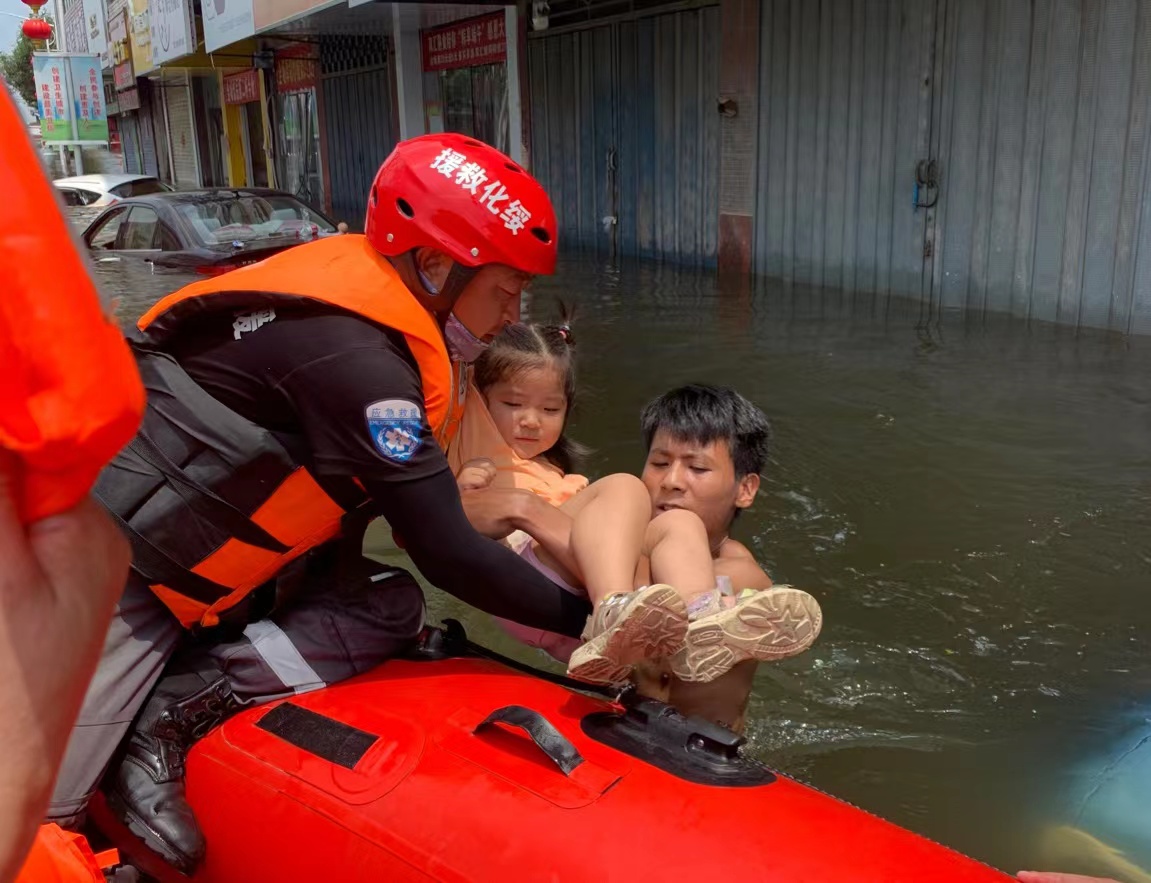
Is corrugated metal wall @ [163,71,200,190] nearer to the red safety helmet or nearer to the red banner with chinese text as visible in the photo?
the red banner with chinese text

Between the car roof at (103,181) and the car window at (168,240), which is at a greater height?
the car roof at (103,181)

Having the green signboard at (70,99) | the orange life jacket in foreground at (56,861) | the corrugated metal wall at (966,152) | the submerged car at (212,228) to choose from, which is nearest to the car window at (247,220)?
the submerged car at (212,228)

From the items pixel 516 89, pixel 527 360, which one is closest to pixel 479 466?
pixel 527 360

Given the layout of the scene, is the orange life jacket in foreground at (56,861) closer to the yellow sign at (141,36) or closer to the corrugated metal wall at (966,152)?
the corrugated metal wall at (966,152)

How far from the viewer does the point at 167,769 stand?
2.31 meters

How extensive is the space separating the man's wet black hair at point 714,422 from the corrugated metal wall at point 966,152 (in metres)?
5.52

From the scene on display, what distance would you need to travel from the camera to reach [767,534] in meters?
5.05

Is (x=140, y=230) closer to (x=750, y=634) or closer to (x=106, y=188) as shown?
(x=106, y=188)

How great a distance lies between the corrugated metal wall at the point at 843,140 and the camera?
907 centimetres

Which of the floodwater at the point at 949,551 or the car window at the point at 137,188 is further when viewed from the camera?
the car window at the point at 137,188

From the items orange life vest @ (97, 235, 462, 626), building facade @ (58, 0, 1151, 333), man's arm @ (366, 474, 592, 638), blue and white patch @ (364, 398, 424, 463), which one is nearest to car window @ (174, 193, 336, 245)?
building facade @ (58, 0, 1151, 333)

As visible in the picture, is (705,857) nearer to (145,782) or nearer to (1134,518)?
(145,782)

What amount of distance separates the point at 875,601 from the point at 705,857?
280 cm

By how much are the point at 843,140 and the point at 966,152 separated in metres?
1.38
